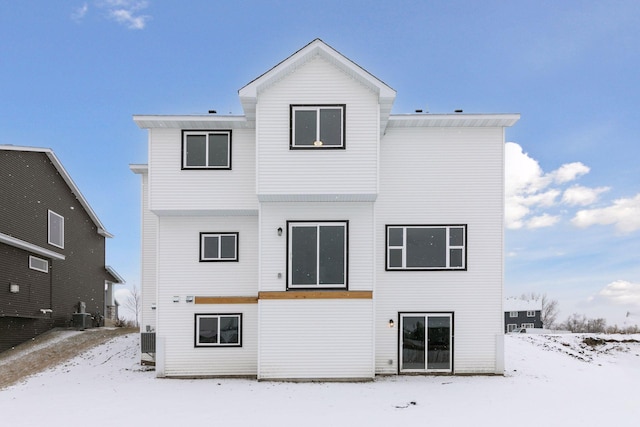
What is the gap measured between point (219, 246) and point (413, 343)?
602 cm

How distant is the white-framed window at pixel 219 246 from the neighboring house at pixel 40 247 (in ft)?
25.7

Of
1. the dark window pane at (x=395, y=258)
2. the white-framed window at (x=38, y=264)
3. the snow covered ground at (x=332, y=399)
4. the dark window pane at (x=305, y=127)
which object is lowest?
the snow covered ground at (x=332, y=399)

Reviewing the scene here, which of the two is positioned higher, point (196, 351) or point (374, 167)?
point (374, 167)

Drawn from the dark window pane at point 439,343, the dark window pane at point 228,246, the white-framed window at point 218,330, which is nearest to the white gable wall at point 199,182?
the dark window pane at point 228,246

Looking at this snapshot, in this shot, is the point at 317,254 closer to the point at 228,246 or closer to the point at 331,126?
the point at 228,246

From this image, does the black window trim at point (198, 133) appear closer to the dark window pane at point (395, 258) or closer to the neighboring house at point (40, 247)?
→ the dark window pane at point (395, 258)

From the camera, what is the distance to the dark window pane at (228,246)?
49.1 feet

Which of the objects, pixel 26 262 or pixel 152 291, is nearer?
pixel 152 291

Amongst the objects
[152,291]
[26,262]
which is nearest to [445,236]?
[152,291]

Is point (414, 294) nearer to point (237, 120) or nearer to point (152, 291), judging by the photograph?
point (237, 120)

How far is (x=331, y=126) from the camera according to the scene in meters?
13.6

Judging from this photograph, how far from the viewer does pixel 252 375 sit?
47.8ft

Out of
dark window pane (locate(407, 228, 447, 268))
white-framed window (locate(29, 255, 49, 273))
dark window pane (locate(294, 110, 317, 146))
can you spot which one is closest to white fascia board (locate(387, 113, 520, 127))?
dark window pane (locate(294, 110, 317, 146))

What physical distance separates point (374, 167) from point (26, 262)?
551 inches
